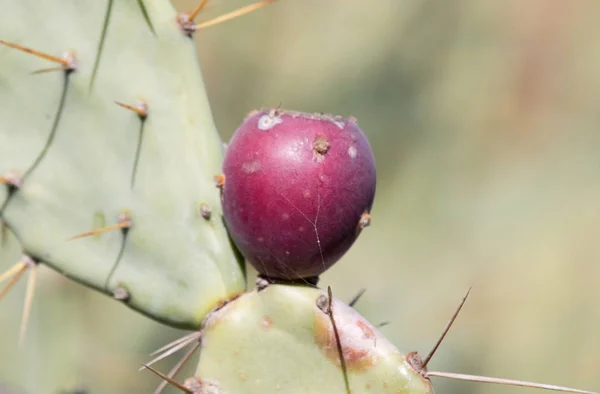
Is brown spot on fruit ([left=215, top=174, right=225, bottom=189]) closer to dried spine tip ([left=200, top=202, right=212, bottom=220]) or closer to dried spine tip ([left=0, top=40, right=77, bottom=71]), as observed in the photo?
dried spine tip ([left=200, top=202, right=212, bottom=220])

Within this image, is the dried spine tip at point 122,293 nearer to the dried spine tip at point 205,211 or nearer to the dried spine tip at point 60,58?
the dried spine tip at point 205,211

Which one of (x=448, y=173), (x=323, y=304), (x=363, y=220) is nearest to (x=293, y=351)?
(x=323, y=304)

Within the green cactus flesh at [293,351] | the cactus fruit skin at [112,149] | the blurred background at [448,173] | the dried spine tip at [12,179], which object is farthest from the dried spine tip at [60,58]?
the blurred background at [448,173]

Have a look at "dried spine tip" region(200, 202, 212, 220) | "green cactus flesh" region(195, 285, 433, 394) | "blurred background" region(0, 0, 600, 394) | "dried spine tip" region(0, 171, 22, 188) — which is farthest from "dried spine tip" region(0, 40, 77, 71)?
"blurred background" region(0, 0, 600, 394)

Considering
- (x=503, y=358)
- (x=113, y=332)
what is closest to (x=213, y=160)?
(x=113, y=332)

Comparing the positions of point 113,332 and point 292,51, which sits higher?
point 292,51

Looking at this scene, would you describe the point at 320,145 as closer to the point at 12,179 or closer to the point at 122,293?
the point at 122,293

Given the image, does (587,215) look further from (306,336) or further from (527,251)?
(306,336)

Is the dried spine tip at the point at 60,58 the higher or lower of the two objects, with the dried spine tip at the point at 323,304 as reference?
higher
